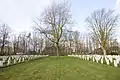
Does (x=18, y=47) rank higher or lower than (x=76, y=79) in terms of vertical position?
higher

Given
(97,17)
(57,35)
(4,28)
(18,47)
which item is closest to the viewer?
(57,35)

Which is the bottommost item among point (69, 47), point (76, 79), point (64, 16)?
point (76, 79)

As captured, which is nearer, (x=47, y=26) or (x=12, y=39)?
(x=47, y=26)

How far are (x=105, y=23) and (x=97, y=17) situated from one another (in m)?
3.87

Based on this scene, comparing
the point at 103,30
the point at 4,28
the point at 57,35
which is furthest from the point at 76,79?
the point at 4,28

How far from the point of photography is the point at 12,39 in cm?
8362

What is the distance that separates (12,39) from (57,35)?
4814 centimetres

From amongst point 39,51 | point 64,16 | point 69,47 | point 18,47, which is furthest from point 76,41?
point 64,16

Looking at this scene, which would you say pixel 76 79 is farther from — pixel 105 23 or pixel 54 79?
pixel 105 23

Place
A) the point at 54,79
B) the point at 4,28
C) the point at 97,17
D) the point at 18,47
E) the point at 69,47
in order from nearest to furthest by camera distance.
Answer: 1. the point at 54,79
2. the point at 97,17
3. the point at 4,28
4. the point at 18,47
5. the point at 69,47

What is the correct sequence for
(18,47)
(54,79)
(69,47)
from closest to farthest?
(54,79), (18,47), (69,47)

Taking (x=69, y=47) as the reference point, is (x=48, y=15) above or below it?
above

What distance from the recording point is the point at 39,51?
83875 millimetres

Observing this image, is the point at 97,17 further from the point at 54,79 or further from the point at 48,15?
the point at 54,79
